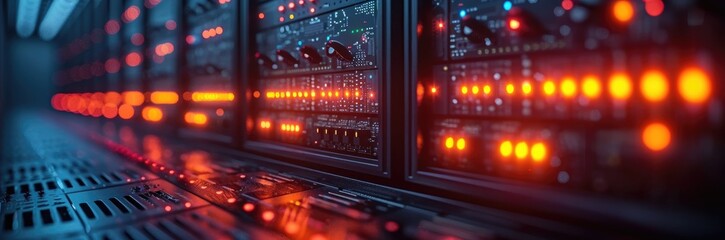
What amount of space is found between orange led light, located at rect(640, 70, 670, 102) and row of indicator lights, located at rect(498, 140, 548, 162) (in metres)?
0.25

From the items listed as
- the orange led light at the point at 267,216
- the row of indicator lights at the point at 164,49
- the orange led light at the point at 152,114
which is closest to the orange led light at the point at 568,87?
the orange led light at the point at 267,216

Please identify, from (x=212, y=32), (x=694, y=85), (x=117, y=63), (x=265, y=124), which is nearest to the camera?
(x=694, y=85)

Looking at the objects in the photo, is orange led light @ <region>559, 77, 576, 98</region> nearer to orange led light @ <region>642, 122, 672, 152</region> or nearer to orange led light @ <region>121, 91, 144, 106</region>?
orange led light @ <region>642, 122, 672, 152</region>

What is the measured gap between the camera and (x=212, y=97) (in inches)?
96.9

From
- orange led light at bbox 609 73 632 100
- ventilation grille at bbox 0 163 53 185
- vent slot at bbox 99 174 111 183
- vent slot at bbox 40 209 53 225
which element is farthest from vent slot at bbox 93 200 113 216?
orange led light at bbox 609 73 632 100

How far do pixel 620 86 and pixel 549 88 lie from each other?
152mm

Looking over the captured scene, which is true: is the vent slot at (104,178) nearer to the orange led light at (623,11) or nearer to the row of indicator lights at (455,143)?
the row of indicator lights at (455,143)

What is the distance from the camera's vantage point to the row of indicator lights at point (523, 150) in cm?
104

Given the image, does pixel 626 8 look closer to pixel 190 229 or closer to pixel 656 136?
pixel 656 136

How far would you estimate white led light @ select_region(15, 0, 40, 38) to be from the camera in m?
5.20

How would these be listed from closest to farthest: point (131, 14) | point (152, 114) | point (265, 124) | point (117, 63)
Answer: point (265, 124), point (152, 114), point (131, 14), point (117, 63)

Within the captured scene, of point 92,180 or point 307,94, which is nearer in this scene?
point 92,180

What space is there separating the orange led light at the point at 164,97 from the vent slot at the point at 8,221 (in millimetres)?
1823

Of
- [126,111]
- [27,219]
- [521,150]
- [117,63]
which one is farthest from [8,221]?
[117,63]
